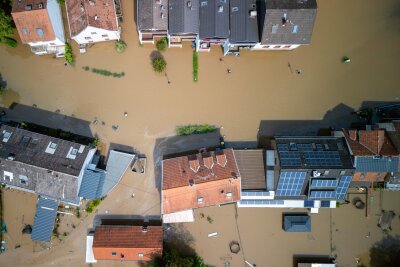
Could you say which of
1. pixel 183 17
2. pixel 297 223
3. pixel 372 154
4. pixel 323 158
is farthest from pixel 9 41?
pixel 372 154

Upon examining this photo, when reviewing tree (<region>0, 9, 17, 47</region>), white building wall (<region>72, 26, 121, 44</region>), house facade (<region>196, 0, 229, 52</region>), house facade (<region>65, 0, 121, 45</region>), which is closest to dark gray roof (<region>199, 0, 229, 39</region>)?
house facade (<region>196, 0, 229, 52</region>)

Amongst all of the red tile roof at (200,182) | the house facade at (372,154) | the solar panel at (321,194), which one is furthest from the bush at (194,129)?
the house facade at (372,154)

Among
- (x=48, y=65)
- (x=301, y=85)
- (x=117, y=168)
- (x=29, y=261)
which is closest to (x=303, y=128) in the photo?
(x=301, y=85)

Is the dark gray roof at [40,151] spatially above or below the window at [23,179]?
above

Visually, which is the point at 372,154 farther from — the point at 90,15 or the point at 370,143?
the point at 90,15

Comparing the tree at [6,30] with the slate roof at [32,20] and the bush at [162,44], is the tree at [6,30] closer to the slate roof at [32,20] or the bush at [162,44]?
the slate roof at [32,20]
